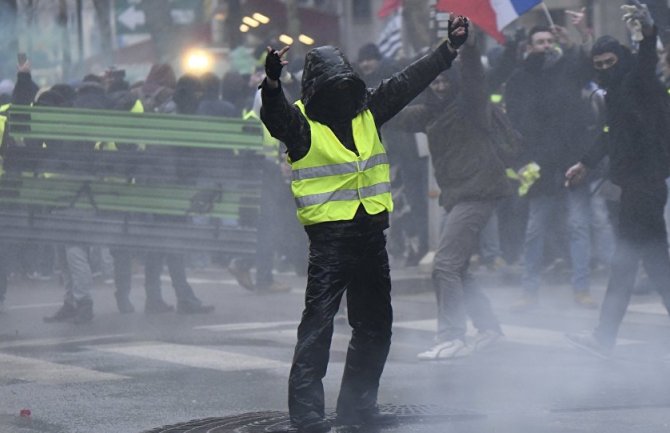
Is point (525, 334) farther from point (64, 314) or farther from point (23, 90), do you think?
point (23, 90)

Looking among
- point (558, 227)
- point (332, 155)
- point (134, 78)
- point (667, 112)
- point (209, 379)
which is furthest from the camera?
point (134, 78)

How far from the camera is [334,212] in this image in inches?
262

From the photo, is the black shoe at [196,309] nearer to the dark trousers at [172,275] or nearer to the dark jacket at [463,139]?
the dark trousers at [172,275]

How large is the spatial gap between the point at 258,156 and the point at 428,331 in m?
2.53

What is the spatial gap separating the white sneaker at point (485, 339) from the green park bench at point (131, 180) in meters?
2.87

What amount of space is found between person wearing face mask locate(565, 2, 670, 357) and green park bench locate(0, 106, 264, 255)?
11.4 feet

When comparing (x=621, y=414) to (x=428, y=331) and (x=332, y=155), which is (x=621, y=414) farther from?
(x=428, y=331)

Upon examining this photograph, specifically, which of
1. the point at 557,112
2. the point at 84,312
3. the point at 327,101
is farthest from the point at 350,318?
the point at 557,112

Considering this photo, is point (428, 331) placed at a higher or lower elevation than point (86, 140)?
lower

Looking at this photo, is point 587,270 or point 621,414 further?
point 587,270

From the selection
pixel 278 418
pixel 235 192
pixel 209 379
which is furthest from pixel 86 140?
pixel 278 418

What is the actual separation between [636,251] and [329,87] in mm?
3223

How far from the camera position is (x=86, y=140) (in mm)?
12398

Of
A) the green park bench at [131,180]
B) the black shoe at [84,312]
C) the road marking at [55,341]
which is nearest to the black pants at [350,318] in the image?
the road marking at [55,341]
